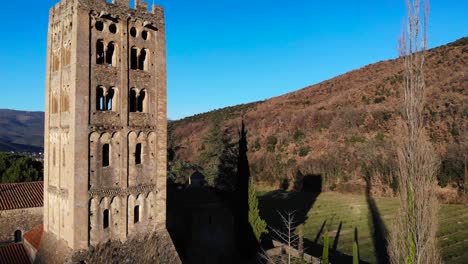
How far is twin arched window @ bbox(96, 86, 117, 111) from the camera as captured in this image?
655 inches

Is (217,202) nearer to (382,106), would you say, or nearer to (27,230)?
(27,230)

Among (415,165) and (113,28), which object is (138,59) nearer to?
(113,28)

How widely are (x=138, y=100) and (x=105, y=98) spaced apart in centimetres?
156

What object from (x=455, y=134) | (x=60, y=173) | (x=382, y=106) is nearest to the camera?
(x=60, y=173)

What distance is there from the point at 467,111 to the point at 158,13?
4648 centimetres

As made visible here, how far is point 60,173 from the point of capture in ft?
55.7

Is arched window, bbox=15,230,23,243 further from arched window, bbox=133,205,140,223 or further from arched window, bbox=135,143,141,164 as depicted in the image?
arched window, bbox=135,143,141,164

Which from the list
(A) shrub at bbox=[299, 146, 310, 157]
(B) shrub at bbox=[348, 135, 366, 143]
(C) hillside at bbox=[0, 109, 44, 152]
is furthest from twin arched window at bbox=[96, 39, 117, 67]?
(C) hillside at bbox=[0, 109, 44, 152]

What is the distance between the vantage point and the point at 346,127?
63969mm

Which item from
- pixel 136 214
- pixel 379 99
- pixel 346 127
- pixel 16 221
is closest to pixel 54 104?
pixel 136 214

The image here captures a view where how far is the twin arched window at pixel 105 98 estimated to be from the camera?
54.5 ft

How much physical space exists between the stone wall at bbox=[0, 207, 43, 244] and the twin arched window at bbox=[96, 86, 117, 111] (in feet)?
27.7

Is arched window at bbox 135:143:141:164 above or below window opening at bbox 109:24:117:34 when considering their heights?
below

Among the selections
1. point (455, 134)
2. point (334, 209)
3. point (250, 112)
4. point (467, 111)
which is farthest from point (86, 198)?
point (250, 112)
